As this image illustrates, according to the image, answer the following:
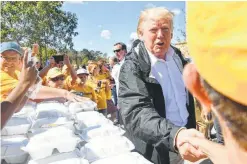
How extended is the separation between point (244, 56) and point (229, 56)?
0.06ft

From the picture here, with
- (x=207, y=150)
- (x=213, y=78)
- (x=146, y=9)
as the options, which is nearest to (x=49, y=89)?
(x=146, y=9)

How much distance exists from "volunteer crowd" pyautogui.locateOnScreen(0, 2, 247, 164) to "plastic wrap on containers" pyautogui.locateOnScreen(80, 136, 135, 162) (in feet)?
0.27

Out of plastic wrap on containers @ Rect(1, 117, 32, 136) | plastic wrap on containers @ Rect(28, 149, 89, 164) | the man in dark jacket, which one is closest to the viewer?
the man in dark jacket

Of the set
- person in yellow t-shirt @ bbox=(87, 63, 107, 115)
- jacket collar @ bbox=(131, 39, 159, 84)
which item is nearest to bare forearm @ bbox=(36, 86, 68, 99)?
jacket collar @ bbox=(131, 39, 159, 84)

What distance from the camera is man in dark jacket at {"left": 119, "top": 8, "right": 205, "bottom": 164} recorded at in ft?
4.28

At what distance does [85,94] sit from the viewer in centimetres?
449

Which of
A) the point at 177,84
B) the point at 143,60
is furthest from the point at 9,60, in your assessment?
the point at 177,84

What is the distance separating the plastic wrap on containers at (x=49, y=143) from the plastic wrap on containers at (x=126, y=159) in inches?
9.1

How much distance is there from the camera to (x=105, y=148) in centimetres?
177

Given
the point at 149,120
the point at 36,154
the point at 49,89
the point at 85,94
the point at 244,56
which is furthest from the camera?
the point at 85,94

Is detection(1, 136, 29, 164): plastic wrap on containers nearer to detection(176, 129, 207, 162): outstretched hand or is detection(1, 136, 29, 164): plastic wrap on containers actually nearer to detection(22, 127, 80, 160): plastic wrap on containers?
detection(22, 127, 80, 160): plastic wrap on containers

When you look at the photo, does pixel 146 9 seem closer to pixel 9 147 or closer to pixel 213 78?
pixel 9 147

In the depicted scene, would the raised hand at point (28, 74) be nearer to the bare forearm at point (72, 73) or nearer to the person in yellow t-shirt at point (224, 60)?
the person in yellow t-shirt at point (224, 60)

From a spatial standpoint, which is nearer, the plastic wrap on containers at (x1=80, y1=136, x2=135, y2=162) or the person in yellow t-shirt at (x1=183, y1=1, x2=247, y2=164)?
the person in yellow t-shirt at (x1=183, y1=1, x2=247, y2=164)
